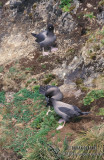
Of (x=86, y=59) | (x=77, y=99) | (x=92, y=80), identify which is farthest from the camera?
(x=86, y=59)

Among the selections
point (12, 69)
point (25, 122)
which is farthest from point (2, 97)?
point (25, 122)

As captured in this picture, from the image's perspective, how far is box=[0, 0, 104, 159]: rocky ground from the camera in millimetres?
7750

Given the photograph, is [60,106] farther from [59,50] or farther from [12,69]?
[59,50]

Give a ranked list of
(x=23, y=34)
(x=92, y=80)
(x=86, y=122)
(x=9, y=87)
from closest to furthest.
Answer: (x=86, y=122)
(x=92, y=80)
(x=9, y=87)
(x=23, y=34)

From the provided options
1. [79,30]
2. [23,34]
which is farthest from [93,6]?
[23,34]

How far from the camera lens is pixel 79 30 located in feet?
33.7

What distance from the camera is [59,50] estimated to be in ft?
33.5

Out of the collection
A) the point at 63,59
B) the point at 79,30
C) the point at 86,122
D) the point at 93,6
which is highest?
the point at 93,6

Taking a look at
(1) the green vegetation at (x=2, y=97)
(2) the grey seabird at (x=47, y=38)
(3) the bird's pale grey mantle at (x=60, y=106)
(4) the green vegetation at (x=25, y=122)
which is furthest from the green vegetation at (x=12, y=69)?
(3) the bird's pale grey mantle at (x=60, y=106)

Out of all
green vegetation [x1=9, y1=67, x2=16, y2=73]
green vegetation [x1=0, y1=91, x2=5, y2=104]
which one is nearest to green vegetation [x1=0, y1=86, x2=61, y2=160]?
green vegetation [x1=0, y1=91, x2=5, y2=104]

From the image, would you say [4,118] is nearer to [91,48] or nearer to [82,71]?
[82,71]

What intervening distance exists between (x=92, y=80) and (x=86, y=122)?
199cm

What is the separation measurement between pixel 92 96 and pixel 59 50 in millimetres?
4023

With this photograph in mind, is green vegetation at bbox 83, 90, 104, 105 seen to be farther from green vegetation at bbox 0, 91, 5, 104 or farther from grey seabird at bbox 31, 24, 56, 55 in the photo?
grey seabird at bbox 31, 24, 56, 55
